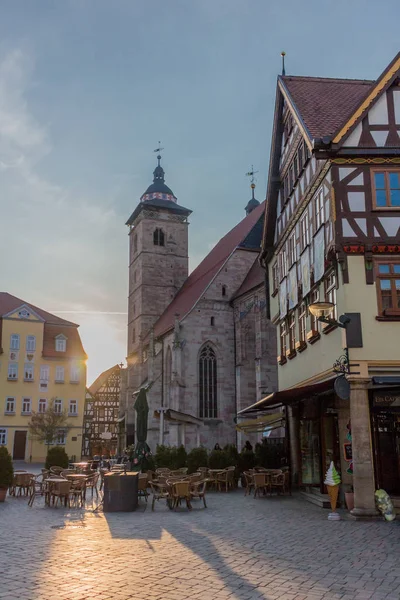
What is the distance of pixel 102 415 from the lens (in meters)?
70.5

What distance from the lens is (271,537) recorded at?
10.2 meters

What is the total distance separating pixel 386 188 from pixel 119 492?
979 centimetres

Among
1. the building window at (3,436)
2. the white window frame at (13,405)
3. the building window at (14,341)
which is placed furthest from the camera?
the building window at (14,341)

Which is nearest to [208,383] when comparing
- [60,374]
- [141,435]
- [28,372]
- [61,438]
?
[141,435]

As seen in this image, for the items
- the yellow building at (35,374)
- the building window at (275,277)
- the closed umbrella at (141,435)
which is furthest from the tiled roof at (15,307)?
the building window at (275,277)

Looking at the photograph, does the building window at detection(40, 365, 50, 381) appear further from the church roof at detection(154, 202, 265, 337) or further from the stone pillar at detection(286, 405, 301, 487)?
the stone pillar at detection(286, 405, 301, 487)

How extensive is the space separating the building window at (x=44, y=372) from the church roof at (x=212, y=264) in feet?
31.7

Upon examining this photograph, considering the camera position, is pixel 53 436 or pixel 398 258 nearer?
pixel 398 258

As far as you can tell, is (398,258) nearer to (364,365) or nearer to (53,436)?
(364,365)

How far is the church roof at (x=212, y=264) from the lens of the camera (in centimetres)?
3878

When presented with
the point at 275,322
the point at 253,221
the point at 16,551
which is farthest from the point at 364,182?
the point at 253,221

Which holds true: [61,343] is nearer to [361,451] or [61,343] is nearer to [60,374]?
[60,374]

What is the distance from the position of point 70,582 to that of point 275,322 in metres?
15.9

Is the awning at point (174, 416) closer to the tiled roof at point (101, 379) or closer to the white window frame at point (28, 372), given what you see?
the white window frame at point (28, 372)
